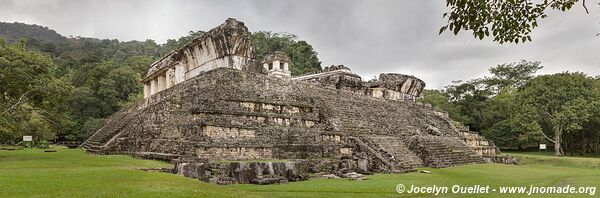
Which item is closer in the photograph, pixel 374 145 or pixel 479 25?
pixel 479 25

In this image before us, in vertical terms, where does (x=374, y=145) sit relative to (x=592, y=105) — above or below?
below

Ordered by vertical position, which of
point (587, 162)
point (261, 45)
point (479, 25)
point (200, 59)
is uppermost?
point (261, 45)

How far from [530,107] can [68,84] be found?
89.7 ft

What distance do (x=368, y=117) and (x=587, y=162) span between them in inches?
435

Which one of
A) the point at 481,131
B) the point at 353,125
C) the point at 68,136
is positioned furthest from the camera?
the point at 481,131

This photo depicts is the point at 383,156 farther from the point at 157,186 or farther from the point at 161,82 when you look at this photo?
the point at 161,82

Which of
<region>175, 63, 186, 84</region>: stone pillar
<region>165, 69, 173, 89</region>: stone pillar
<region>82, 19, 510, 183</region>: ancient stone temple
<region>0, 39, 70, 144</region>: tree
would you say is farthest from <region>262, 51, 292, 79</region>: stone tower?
<region>0, 39, 70, 144</region>: tree

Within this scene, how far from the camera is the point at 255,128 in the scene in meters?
13.0

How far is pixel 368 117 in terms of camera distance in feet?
60.7

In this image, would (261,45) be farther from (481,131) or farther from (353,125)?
(353,125)

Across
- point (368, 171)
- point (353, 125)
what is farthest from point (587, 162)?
point (368, 171)

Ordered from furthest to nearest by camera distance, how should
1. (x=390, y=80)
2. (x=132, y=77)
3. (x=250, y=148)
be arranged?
(x=132, y=77)
(x=390, y=80)
(x=250, y=148)

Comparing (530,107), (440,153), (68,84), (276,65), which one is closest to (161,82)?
(276,65)

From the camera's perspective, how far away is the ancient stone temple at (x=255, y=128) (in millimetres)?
11414
